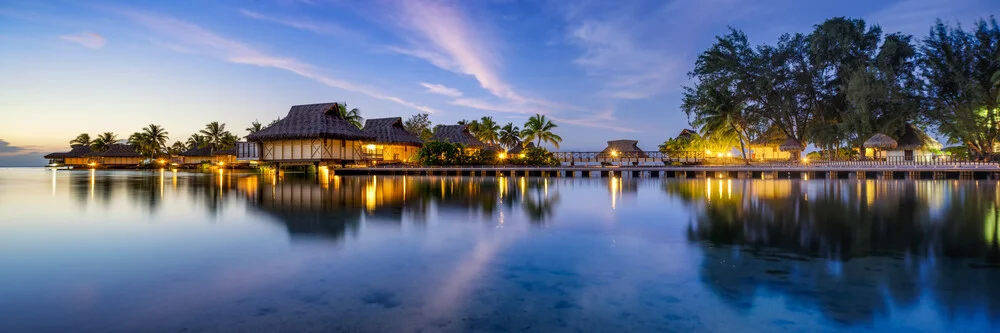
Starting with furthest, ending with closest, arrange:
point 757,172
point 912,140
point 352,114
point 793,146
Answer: point 352,114 < point 793,146 < point 757,172 < point 912,140

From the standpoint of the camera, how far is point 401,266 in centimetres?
701

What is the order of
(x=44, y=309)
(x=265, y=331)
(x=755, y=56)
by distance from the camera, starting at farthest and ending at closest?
(x=755, y=56), (x=44, y=309), (x=265, y=331)

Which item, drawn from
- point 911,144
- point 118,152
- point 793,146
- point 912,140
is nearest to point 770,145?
point 793,146

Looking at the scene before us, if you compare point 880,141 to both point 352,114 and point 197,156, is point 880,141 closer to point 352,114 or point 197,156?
point 352,114

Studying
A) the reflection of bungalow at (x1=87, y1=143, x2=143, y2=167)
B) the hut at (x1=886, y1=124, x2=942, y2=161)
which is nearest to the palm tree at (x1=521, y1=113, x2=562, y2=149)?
the hut at (x1=886, y1=124, x2=942, y2=161)

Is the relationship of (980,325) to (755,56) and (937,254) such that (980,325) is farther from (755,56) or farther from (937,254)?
(755,56)

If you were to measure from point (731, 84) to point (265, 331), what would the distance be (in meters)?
39.4

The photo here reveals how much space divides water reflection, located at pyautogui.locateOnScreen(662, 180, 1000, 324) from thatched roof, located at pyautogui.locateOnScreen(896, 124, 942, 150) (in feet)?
84.6

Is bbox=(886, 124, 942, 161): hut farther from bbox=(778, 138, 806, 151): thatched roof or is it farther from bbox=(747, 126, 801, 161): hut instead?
bbox=(747, 126, 801, 161): hut

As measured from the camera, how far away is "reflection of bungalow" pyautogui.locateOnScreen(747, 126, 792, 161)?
4316cm

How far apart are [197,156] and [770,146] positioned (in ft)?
233

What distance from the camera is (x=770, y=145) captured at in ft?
150

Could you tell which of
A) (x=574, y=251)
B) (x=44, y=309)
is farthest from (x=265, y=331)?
(x=574, y=251)

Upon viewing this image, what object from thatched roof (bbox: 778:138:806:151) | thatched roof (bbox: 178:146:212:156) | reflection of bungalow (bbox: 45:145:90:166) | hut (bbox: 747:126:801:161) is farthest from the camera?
reflection of bungalow (bbox: 45:145:90:166)
